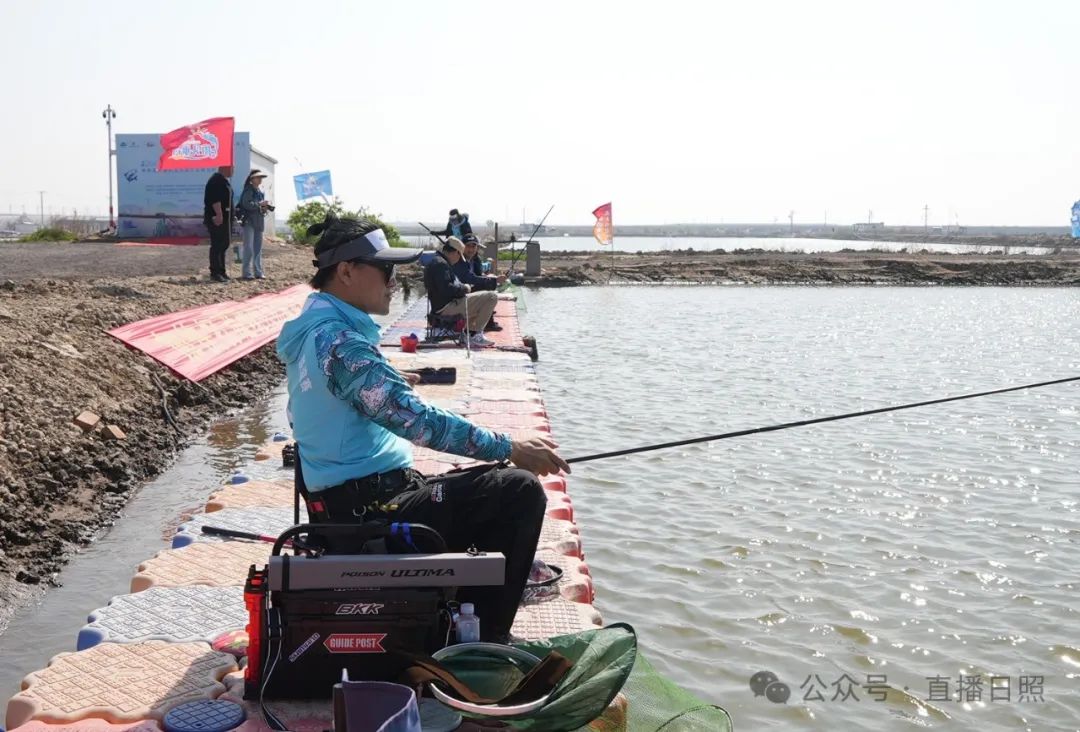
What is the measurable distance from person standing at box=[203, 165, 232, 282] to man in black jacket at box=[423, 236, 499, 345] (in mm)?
3747

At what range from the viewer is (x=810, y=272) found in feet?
121

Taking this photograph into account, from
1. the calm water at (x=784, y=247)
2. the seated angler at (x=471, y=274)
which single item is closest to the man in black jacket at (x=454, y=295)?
the seated angler at (x=471, y=274)

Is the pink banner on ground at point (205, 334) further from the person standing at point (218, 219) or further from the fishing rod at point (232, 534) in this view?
the fishing rod at point (232, 534)

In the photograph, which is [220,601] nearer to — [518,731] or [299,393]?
[299,393]

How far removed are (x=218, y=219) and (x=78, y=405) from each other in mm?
7748

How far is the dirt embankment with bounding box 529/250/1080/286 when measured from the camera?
3478 cm

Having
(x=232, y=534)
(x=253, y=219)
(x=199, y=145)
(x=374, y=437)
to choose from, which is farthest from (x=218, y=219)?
(x=374, y=437)

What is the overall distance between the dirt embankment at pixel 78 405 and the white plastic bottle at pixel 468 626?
2.63 metres

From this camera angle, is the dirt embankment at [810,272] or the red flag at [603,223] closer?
the dirt embankment at [810,272]

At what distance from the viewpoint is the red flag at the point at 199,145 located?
2377 cm

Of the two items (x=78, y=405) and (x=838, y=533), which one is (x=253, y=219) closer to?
(x=78, y=405)

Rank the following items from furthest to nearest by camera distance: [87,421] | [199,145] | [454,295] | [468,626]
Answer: [199,145] < [454,295] < [87,421] < [468,626]

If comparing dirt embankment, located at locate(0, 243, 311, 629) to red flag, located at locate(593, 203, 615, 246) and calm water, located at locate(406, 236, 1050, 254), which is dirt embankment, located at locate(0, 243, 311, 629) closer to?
red flag, located at locate(593, 203, 615, 246)

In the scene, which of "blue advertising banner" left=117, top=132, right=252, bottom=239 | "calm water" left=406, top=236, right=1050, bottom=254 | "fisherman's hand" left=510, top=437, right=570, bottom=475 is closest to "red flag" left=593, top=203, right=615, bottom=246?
"calm water" left=406, top=236, right=1050, bottom=254
